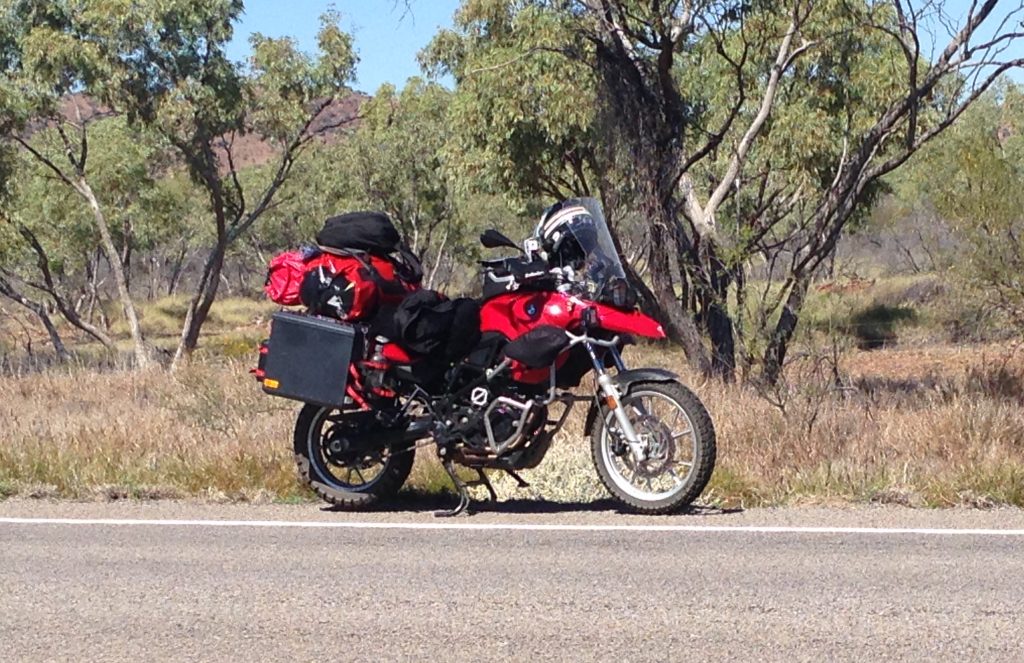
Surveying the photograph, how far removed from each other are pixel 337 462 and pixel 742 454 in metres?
2.74

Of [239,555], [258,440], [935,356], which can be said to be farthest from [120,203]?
[239,555]

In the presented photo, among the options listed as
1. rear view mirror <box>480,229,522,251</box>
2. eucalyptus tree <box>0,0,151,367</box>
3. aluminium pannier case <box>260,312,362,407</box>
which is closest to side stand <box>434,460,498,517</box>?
aluminium pannier case <box>260,312,362,407</box>

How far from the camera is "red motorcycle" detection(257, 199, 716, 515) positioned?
25.6ft

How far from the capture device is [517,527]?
776 cm

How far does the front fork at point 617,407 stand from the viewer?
7.79m

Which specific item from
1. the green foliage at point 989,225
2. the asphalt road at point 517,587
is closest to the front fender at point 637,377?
the asphalt road at point 517,587

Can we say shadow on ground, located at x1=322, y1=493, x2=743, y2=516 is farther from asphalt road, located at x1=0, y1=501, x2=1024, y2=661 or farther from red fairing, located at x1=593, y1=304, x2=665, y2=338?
red fairing, located at x1=593, y1=304, x2=665, y2=338

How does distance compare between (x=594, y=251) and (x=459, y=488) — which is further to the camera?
(x=459, y=488)

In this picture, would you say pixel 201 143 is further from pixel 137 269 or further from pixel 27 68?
pixel 137 269

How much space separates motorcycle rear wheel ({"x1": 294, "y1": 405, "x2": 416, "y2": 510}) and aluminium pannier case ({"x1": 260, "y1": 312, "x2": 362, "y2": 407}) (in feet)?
1.12

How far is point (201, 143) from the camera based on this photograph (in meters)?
30.5

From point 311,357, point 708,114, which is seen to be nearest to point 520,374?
point 311,357

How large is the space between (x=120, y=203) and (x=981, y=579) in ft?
134

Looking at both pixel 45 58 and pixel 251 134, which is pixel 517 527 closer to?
pixel 45 58
